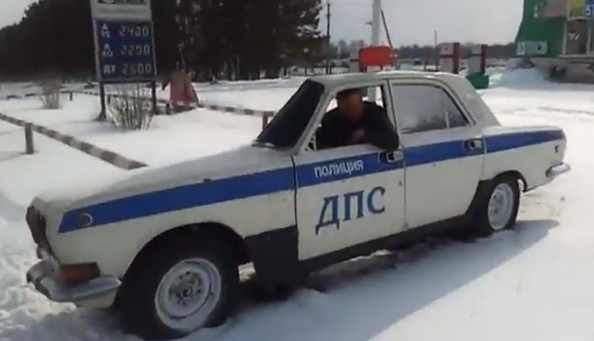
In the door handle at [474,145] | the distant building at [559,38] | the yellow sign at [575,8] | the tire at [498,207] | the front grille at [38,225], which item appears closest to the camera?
the front grille at [38,225]

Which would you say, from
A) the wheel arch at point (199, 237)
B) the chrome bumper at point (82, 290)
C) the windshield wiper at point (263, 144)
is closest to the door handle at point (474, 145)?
the windshield wiper at point (263, 144)

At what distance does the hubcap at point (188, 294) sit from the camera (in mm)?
4105

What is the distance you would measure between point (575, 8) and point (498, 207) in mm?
32689

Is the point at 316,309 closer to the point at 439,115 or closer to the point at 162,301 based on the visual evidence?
the point at 162,301

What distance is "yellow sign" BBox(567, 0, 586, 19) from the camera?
112 feet

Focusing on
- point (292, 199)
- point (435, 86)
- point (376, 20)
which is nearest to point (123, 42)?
point (376, 20)

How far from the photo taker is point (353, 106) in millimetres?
5035

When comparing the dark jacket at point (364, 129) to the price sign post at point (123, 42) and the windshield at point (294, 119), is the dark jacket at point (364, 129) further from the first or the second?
the price sign post at point (123, 42)

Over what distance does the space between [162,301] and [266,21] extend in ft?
155

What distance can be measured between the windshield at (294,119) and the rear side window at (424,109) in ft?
2.30

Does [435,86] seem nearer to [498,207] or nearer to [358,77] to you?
[358,77]

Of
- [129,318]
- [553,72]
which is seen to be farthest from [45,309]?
[553,72]

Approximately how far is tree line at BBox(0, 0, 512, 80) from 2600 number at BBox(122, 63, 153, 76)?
29.3 metres

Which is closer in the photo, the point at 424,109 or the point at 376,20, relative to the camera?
the point at 424,109
